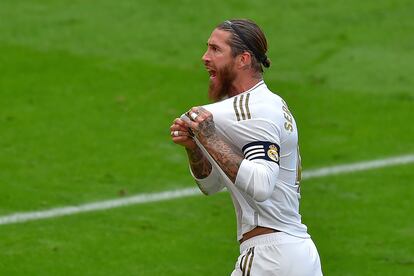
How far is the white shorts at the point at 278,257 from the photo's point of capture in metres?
7.38

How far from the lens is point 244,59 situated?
7.39m

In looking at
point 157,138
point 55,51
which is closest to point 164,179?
point 157,138

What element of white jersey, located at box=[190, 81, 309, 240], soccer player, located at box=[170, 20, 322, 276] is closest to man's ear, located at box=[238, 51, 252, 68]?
soccer player, located at box=[170, 20, 322, 276]

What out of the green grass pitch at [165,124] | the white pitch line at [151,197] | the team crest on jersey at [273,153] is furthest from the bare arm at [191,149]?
the white pitch line at [151,197]

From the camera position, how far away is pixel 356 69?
16.8 meters

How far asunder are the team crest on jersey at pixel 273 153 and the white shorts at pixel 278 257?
535 mm

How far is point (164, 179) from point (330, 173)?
5.84 feet

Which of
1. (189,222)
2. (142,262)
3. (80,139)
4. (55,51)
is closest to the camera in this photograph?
(142,262)

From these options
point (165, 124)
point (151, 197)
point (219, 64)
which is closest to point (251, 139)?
point (219, 64)

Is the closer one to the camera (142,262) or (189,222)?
(142,262)

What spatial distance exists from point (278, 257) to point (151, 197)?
219 inches

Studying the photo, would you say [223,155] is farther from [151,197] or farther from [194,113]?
[151,197]

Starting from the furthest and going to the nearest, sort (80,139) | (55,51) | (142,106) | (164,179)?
(55,51), (142,106), (80,139), (164,179)

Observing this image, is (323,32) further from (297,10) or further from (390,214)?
(390,214)
